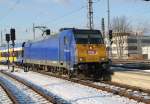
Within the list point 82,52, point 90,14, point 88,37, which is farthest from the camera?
point 90,14

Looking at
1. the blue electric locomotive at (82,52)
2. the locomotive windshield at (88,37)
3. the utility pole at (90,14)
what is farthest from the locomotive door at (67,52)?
the utility pole at (90,14)

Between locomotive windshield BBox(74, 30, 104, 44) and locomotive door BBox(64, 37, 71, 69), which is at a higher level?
locomotive windshield BBox(74, 30, 104, 44)

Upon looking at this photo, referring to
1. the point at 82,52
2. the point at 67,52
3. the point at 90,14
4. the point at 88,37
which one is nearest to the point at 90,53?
the point at 82,52

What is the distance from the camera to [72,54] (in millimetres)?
25125

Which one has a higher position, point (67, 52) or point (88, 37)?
point (88, 37)

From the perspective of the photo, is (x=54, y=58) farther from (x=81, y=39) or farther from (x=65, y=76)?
(x=81, y=39)

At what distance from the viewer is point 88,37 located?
25.6 metres

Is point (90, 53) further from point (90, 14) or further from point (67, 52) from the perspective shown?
point (90, 14)

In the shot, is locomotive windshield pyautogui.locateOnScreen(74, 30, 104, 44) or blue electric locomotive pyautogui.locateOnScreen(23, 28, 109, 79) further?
locomotive windshield pyautogui.locateOnScreen(74, 30, 104, 44)

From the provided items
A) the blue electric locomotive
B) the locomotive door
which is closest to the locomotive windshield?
the blue electric locomotive

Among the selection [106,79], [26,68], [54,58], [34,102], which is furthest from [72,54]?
[26,68]

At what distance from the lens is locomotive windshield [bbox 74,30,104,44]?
82.9ft

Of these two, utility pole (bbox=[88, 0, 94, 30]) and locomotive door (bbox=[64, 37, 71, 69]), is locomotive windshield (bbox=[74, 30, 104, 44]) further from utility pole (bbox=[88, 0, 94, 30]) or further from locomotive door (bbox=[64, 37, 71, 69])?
utility pole (bbox=[88, 0, 94, 30])

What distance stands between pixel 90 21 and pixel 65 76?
19533mm
